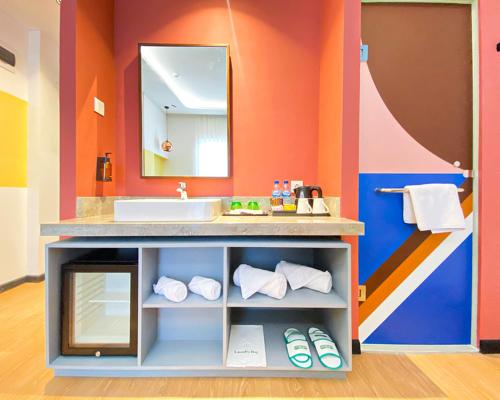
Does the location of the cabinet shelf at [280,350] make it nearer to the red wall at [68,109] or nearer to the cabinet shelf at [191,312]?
the cabinet shelf at [191,312]

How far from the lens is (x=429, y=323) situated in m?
1.74

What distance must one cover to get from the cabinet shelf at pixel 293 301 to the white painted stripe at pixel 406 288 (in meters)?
0.51

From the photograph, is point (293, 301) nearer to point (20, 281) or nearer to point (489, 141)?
point (489, 141)

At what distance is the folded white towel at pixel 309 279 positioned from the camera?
146 cm

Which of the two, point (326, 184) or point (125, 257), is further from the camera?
point (326, 184)

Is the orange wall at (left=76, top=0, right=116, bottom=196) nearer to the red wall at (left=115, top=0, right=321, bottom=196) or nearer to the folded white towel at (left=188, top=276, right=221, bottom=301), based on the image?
the red wall at (left=115, top=0, right=321, bottom=196)

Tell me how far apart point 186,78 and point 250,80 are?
1.51 feet

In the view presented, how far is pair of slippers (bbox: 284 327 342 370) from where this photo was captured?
4.42 ft

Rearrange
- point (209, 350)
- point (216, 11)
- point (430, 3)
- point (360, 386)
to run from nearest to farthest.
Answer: point (360, 386) < point (209, 350) < point (430, 3) < point (216, 11)

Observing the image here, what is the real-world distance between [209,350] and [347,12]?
207cm

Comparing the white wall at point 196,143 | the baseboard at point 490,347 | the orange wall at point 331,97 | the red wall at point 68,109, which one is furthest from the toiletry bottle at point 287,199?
the baseboard at point 490,347

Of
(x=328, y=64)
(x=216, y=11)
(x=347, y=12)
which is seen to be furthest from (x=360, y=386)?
(x=216, y=11)

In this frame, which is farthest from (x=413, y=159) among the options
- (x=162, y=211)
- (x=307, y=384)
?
(x=162, y=211)

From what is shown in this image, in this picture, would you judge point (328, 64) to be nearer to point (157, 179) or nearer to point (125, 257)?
point (157, 179)
